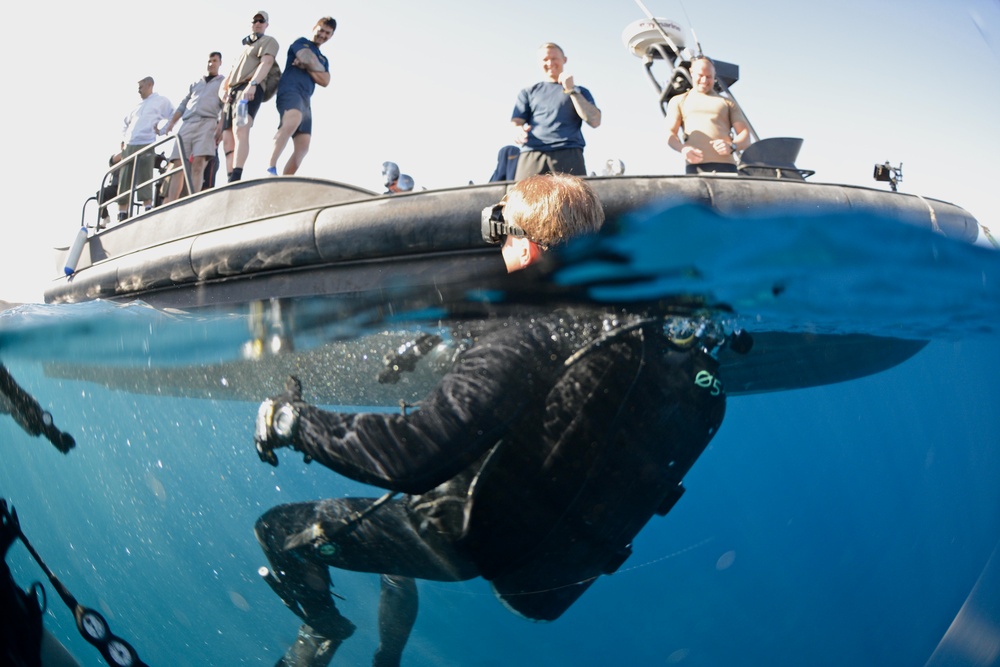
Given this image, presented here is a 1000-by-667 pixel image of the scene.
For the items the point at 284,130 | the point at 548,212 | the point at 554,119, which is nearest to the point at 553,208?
the point at 548,212

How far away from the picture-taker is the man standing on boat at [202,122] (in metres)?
6.08

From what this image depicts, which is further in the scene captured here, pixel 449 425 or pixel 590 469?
pixel 590 469

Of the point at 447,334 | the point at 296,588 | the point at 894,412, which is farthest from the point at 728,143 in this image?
the point at 296,588

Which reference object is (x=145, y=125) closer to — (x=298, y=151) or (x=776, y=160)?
(x=298, y=151)

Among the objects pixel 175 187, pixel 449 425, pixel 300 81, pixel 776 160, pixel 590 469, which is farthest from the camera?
pixel 175 187

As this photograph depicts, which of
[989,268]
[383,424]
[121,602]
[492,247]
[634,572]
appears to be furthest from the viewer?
[121,602]

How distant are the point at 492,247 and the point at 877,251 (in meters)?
1.47

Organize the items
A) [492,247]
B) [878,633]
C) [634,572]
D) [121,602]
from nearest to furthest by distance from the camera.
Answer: [634,572] → [878,633] → [492,247] → [121,602]

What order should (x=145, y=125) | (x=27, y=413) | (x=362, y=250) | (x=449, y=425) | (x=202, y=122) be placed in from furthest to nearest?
(x=145, y=125) → (x=202, y=122) → (x=27, y=413) → (x=362, y=250) → (x=449, y=425)

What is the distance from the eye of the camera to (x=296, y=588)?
8.88ft

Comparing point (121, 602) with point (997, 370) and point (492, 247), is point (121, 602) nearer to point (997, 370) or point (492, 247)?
point (492, 247)

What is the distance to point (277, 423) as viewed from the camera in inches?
98.6

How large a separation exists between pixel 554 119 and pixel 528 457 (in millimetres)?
2519

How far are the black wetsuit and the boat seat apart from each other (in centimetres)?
112
